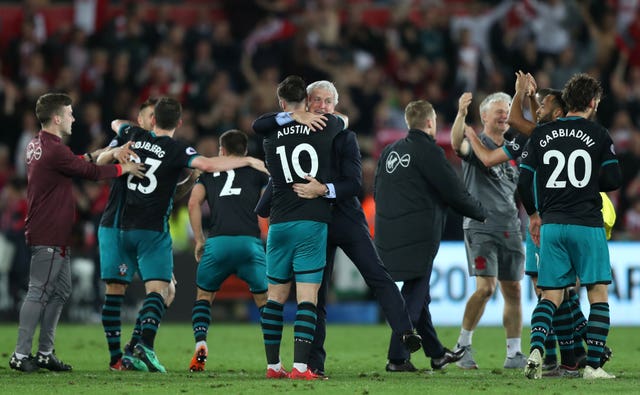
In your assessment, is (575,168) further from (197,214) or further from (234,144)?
(197,214)

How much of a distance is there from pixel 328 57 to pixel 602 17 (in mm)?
5169

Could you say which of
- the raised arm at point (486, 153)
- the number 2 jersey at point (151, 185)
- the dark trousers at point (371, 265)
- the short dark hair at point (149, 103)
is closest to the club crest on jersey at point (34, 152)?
the number 2 jersey at point (151, 185)

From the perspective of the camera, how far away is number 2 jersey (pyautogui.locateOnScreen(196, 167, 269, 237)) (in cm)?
1190

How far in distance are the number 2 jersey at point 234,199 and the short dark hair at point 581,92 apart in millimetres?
3271

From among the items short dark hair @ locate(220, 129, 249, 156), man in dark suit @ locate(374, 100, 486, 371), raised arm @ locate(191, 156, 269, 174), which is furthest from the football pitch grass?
short dark hair @ locate(220, 129, 249, 156)

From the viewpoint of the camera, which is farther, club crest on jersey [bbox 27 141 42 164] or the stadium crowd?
the stadium crowd

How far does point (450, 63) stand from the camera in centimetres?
2298

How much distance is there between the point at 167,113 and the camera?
11352 mm

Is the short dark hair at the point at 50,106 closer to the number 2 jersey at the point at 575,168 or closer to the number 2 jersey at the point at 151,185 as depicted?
the number 2 jersey at the point at 151,185

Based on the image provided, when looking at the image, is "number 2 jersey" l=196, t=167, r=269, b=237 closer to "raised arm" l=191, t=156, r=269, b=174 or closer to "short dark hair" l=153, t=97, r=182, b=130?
"raised arm" l=191, t=156, r=269, b=174

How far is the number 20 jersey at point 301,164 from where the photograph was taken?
10328 millimetres

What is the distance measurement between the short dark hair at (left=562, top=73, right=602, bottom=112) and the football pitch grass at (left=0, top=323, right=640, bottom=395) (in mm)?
2225

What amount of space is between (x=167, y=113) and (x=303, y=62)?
36.3ft

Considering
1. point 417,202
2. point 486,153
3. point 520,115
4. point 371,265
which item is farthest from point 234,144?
point 520,115
